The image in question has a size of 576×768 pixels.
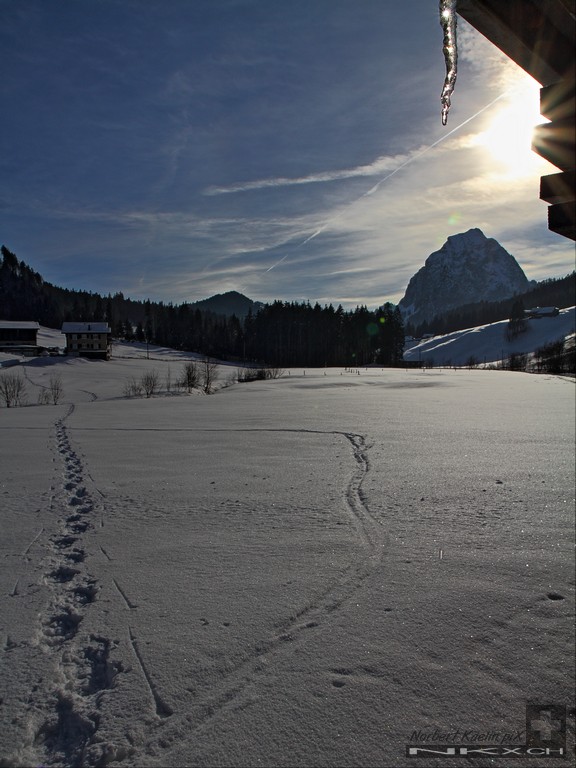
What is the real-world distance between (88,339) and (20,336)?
12.8 metres

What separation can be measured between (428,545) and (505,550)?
0.90 metres

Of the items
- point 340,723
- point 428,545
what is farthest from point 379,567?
point 340,723

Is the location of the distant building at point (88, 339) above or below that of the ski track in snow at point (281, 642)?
above

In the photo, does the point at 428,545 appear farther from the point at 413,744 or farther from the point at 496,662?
the point at 413,744

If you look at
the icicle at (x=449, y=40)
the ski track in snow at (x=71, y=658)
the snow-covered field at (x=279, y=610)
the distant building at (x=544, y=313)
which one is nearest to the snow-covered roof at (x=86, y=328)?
the snow-covered field at (x=279, y=610)

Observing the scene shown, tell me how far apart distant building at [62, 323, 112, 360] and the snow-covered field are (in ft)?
223

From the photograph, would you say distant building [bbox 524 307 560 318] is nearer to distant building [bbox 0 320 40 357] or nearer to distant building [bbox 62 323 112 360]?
distant building [bbox 62 323 112 360]

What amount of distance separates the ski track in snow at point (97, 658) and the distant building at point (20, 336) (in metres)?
78.9

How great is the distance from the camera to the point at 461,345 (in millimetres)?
136250

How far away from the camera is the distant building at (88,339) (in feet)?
235

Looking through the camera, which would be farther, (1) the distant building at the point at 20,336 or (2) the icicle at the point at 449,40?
(1) the distant building at the point at 20,336

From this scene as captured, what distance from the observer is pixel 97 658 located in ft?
11.0

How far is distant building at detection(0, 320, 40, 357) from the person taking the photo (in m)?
72.7

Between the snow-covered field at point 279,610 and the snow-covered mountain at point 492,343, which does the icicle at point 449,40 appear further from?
the snow-covered mountain at point 492,343
